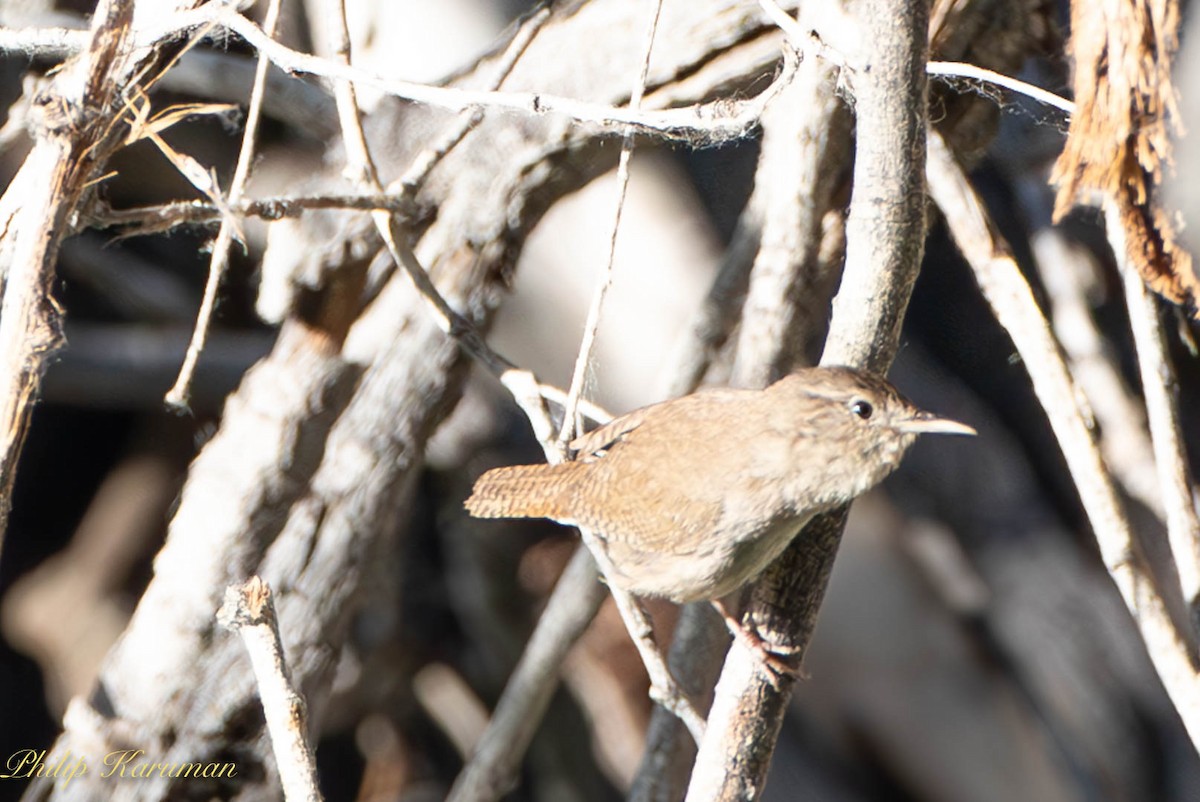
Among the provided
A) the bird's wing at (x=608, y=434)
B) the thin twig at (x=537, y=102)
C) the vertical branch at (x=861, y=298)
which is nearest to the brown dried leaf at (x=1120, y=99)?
the vertical branch at (x=861, y=298)

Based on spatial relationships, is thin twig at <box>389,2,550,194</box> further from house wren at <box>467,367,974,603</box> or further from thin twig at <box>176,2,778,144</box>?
house wren at <box>467,367,974,603</box>

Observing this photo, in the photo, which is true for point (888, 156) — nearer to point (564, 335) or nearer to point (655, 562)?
point (655, 562)

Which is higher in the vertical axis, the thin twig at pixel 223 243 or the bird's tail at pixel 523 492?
the thin twig at pixel 223 243

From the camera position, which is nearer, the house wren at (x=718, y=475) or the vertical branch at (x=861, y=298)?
the vertical branch at (x=861, y=298)

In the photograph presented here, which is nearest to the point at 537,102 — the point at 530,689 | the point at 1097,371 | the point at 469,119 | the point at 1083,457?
the point at 469,119

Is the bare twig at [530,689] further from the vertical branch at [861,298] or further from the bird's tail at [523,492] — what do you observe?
the vertical branch at [861,298]

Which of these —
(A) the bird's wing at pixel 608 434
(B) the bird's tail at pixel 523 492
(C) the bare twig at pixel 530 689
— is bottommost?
(C) the bare twig at pixel 530 689

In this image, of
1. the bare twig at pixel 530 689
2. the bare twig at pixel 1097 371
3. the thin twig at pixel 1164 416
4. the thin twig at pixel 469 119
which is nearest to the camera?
the thin twig at pixel 1164 416
